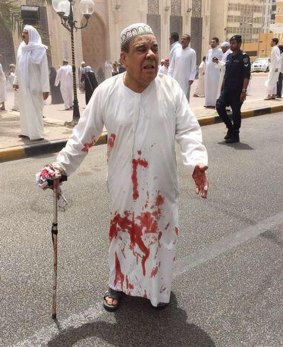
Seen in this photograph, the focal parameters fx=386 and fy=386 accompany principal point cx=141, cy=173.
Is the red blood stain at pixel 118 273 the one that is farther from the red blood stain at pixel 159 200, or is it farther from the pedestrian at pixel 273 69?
the pedestrian at pixel 273 69

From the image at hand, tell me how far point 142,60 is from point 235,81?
497cm

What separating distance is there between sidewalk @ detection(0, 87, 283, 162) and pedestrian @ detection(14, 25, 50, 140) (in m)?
0.36

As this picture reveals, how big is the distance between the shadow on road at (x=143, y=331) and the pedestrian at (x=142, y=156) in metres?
0.11

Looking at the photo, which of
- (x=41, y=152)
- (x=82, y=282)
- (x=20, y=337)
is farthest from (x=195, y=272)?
(x=41, y=152)

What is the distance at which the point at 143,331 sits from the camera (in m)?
2.26

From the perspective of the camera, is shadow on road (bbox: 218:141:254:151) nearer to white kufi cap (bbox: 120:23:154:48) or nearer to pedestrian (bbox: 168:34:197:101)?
pedestrian (bbox: 168:34:197:101)

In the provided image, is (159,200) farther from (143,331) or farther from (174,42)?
(174,42)

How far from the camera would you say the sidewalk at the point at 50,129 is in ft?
21.2

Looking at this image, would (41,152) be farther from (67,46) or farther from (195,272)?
(67,46)

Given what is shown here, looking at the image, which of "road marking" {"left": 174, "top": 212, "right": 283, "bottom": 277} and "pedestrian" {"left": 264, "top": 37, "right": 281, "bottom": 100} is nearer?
"road marking" {"left": 174, "top": 212, "right": 283, "bottom": 277}

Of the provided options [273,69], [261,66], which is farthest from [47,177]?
[261,66]

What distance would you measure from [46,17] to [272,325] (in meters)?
28.9

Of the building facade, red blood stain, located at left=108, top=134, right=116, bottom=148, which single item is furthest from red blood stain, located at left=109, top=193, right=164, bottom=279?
the building facade

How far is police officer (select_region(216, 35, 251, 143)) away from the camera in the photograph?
21.4 ft
